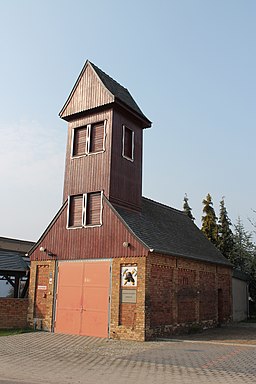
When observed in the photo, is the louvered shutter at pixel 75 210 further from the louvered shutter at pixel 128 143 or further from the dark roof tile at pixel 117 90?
the dark roof tile at pixel 117 90

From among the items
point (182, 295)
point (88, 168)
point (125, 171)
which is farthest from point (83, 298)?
point (125, 171)

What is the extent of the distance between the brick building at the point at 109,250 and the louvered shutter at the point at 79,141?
0.05 m

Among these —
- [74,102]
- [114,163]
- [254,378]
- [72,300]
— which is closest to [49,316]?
[72,300]

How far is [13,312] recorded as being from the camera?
20375mm

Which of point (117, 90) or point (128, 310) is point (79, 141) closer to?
point (117, 90)

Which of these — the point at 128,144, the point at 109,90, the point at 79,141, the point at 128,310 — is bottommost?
the point at 128,310

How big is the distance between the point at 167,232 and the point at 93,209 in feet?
13.8

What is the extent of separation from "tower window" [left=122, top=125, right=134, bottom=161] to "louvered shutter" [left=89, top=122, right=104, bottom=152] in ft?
3.68

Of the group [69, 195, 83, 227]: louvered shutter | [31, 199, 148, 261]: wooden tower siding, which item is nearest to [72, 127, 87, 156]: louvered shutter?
[69, 195, 83, 227]: louvered shutter

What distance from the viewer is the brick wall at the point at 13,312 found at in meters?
20.1

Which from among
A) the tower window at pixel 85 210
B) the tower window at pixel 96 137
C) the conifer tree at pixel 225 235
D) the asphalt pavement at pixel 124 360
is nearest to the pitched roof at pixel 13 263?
the tower window at pixel 85 210

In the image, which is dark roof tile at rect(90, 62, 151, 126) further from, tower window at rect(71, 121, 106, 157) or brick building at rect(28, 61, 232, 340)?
tower window at rect(71, 121, 106, 157)

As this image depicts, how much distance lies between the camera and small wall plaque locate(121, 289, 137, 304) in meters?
17.2

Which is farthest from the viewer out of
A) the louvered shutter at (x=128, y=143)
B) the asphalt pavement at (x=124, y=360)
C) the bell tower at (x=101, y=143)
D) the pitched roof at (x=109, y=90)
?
the louvered shutter at (x=128, y=143)
